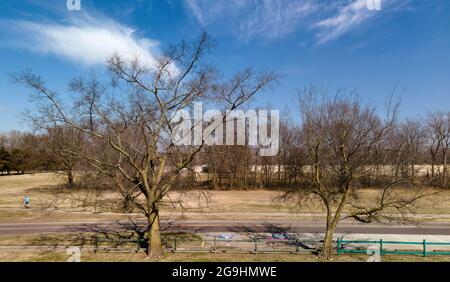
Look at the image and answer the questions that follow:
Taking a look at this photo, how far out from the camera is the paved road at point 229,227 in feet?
66.2

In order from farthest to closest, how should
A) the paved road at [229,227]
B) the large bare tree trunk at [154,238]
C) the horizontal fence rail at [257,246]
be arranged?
the paved road at [229,227]
the horizontal fence rail at [257,246]
the large bare tree trunk at [154,238]

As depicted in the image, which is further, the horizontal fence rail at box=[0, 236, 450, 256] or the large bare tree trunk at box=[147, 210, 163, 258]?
the horizontal fence rail at box=[0, 236, 450, 256]

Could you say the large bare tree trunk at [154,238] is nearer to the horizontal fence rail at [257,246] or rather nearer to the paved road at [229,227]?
the horizontal fence rail at [257,246]

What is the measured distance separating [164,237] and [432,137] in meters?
57.3

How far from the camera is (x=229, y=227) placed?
21172 millimetres

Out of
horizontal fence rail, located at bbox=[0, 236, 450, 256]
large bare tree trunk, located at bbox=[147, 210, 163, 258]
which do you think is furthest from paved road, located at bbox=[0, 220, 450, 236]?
large bare tree trunk, located at bbox=[147, 210, 163, 258]

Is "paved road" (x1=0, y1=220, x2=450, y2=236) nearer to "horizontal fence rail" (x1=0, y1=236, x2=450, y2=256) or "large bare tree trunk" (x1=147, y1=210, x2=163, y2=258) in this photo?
"horizontal fence rail" (x1=0, y1=236, x2=450, y2=256)

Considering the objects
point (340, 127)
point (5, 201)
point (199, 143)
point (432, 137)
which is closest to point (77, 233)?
point (199, 143)

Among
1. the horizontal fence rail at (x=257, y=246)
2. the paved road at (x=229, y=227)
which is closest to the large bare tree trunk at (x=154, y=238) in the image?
the horizontal fence rail at (x=257, y=246)

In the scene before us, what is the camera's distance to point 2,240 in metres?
17.6

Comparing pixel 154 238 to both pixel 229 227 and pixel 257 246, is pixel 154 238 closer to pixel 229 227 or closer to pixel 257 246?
pixel 257 246

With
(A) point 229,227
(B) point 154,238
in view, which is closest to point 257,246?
(A) point 229,227

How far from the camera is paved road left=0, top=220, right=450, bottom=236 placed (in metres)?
20.2

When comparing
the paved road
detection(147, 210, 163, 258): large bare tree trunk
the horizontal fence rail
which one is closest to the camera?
detection(147, 210, 163, 258): large bare tree trunk
